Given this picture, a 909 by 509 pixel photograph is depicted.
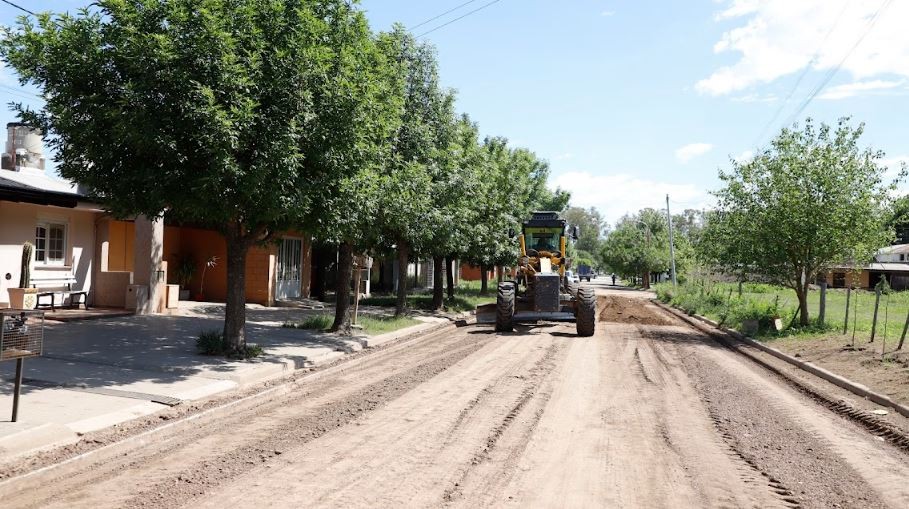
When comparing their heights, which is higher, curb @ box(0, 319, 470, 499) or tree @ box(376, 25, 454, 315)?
tree @ box(376, 25, 454, 315)

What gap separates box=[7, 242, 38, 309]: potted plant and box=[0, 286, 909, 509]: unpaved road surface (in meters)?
8.46

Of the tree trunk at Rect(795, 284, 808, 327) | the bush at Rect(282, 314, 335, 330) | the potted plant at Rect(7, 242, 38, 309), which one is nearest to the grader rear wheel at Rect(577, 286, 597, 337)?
the tree trunk at Rect(795, 284, 808, 327)

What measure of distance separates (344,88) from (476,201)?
12.5 meters

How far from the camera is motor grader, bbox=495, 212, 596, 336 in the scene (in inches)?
686

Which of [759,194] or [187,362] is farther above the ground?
[759,194]

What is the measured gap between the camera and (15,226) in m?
15.7

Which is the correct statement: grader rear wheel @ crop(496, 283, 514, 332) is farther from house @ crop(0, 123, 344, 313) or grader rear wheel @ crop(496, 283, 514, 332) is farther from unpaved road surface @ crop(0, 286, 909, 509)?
unpaved road surface @ crop(0, 286, 909, 509)

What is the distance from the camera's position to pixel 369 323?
17828 mm

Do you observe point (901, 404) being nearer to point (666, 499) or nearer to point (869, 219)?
point (666, 499)

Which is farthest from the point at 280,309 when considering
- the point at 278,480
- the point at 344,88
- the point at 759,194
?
the point at 278,480

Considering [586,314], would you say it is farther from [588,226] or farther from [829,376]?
[588,226]

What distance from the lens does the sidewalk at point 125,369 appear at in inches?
267

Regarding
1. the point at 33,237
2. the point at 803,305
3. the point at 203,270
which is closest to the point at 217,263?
the point at 203,270

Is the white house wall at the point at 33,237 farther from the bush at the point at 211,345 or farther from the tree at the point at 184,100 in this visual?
the tree at the point at 184,100
